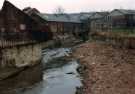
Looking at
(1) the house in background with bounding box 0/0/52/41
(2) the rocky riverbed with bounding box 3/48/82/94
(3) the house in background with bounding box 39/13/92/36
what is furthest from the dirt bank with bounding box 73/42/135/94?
(3) the house in background with bounding box 39/13/92/36

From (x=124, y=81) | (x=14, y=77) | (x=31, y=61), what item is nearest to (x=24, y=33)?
(x=31, y=61)

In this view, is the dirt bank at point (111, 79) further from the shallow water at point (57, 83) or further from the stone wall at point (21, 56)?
the stone wall at point (21, 56)

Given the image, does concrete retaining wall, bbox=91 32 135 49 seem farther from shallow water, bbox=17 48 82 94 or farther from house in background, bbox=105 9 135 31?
house in background, bbox=105 9 135 31

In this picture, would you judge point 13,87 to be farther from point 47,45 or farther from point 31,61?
point 47,45

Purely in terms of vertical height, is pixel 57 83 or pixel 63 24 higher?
pixel 63 24

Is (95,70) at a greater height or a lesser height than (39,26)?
lesser

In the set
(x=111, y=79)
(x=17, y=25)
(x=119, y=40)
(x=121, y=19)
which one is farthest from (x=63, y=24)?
(x=111, y=79)

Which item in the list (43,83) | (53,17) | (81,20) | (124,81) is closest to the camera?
(124,81)

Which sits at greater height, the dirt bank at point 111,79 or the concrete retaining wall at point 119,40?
the concrete retaining wall at point 119,40

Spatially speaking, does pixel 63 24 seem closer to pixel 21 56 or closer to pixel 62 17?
pixel 62 17

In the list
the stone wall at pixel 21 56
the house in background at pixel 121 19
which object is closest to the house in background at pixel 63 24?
the house in background at pixel 121 19

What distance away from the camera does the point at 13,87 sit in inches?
801

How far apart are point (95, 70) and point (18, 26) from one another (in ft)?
48.7

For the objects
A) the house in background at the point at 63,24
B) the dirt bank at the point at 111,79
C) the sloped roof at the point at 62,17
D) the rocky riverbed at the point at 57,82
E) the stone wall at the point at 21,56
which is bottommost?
the rocky riverbed at the point at 57,82
